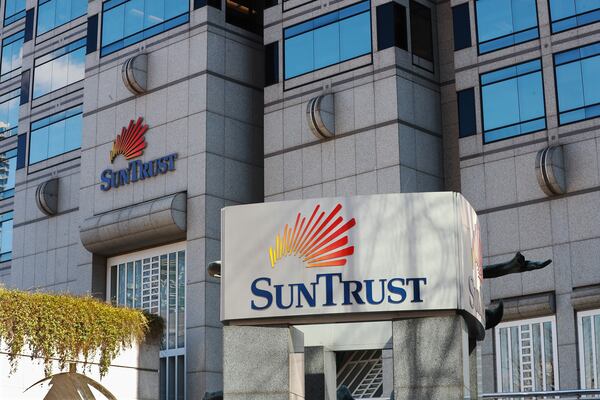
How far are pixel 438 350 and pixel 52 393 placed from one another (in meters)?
19.0

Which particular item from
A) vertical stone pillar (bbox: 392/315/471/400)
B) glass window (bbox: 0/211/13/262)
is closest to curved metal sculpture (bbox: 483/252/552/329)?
vertical stone pillar (bbox: 392/315/471/400)

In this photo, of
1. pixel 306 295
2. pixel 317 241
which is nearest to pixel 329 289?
pixel 306 295

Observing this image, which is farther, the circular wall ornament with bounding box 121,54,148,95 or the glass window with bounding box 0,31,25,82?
the glass window with bounding box 0,31,25,82

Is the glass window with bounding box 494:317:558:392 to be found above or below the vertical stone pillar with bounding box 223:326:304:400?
above

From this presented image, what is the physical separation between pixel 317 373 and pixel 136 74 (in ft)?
84.0

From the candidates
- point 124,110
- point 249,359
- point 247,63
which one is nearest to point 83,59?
point 124,110

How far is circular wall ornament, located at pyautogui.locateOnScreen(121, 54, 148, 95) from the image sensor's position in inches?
1672

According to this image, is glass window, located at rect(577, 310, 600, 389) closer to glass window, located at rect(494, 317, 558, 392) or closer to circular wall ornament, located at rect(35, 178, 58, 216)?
glass window, located at rect(494, 317, 558, 392)

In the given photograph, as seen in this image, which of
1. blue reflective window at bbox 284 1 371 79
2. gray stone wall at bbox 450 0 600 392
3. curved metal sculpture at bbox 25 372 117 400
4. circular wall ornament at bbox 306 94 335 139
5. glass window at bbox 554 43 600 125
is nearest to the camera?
curved metal sculpture at bbox 25 372 117 400

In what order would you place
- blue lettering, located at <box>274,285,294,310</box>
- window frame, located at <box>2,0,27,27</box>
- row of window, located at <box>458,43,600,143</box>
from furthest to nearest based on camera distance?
window frame, located at <box>2,0,27,27</box> < row of window, located at <box>458,43,600,143</box> < blue lettering, located at <box>274,285,294,310</box>

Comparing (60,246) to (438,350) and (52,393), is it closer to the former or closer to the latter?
(52,393)

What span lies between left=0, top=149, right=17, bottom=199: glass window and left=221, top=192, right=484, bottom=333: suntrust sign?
133 ft

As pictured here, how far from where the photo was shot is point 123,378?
33125 mm

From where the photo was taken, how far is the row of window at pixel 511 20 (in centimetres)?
3525
